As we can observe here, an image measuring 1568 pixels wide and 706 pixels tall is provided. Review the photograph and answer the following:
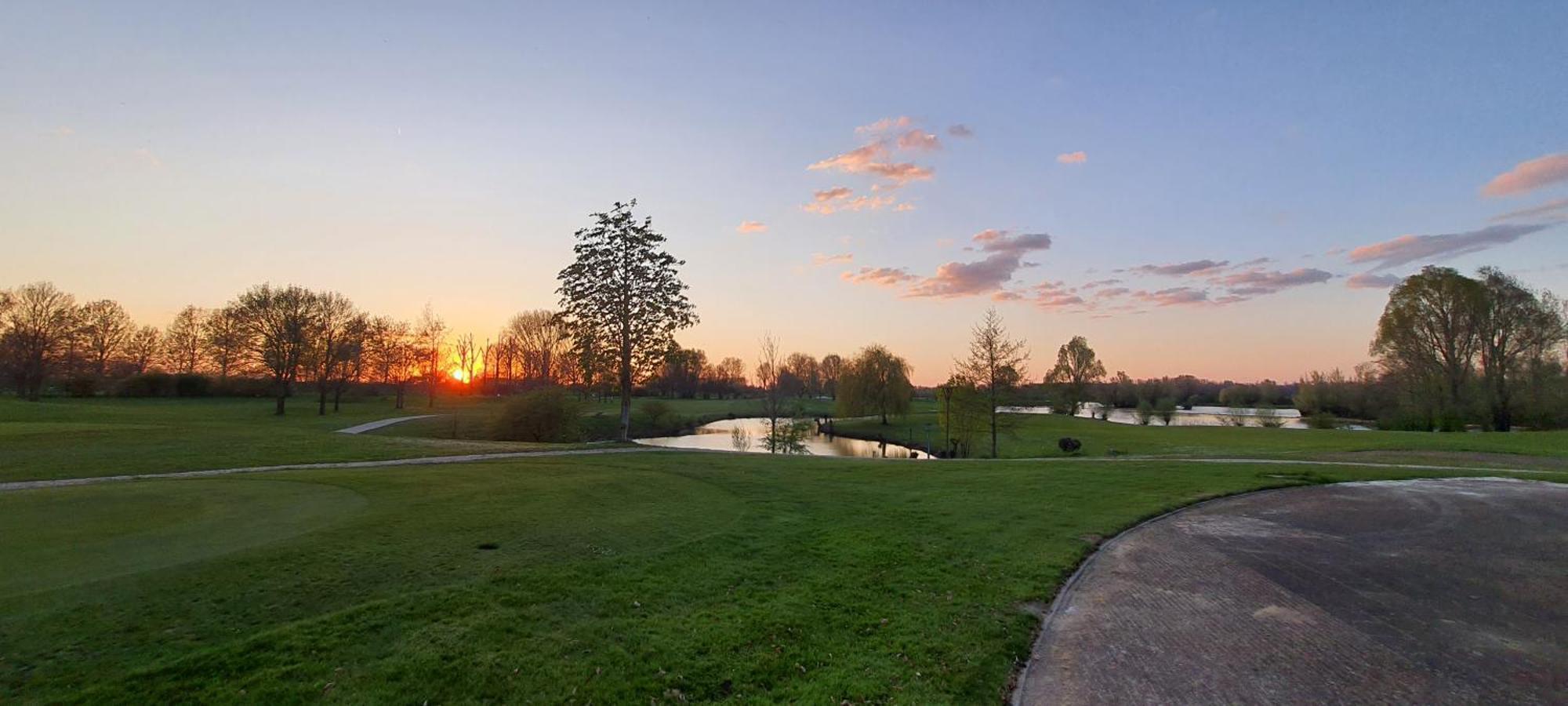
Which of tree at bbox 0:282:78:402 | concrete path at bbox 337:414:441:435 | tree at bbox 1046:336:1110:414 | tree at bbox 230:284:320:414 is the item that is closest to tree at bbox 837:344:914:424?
tree at bbox 1046:336:1110:414

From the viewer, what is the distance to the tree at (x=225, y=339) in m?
44.9

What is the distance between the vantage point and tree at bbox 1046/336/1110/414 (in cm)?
7119

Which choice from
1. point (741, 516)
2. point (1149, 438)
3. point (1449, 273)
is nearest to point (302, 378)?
point (741, 516)

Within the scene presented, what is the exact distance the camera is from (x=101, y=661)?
16.9 ft

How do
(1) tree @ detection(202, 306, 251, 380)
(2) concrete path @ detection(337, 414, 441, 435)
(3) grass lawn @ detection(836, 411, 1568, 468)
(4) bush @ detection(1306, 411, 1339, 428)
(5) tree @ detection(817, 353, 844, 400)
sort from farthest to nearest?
(5) tree @ detection(817, 353, 844, 400) < (4) bush @ detection(1306, 411, 1339, 428) < (1) tree @ detection(202, 306, 251, 380) < (2) concrete path @ detection(337, 414, 441, 435) < (3) grass lawn @ detection(836, 411, 1568, 468)

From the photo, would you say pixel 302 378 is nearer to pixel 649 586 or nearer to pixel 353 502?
pixel 353 502

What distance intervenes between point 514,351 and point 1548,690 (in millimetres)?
78050

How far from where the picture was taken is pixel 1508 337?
131ft

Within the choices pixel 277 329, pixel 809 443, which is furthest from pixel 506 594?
pixel 277 329

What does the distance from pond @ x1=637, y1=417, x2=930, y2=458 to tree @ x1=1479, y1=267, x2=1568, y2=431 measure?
3604 cm

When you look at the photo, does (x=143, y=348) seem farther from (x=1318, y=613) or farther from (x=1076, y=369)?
(x=1076, y=369)

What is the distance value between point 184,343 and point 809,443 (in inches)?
2475

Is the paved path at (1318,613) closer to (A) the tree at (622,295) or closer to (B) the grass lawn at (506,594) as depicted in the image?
(B) the grass lawn at (506,594)

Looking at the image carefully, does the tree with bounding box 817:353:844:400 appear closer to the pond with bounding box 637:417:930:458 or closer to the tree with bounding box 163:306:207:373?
the pond with bounding box 637:417:930:458
